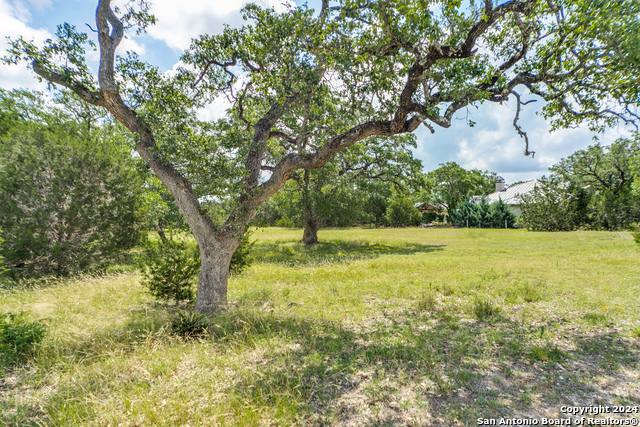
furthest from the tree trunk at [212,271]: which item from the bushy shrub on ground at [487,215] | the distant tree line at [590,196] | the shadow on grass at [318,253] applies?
Result: the bushy shrub on ground at [487,215]

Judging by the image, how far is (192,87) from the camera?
709cm

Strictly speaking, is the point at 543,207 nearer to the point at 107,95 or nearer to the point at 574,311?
the point at 574,311

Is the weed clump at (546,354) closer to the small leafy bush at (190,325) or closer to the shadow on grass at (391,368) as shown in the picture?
the shadow on grass at (391,368)

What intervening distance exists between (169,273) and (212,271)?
145cm

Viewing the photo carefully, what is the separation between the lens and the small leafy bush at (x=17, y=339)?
423 centimetres

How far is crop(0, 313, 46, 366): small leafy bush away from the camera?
423 cm

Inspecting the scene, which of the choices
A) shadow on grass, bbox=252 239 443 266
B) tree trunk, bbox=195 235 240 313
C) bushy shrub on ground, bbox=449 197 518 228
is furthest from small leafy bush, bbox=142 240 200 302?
bushy shrub on ground, bbox=449 197 518 228

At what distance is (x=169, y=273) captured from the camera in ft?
22.2

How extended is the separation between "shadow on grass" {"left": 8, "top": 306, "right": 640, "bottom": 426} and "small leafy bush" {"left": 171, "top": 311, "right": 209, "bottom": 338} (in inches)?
7.4

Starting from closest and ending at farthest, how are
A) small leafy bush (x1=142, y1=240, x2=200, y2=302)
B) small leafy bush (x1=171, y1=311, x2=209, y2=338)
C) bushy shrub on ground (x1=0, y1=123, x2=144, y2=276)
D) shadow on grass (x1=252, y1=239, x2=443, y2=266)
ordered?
small leafy bush (x1=171, y1=311, x2=209, y2=338), small leafy bush (x1=142, y1=240, x2=200, y2=302), bushy shrub on ground (x1=0, y1=123, x2=144, y2=276), shadow on grass (x1=252, y1=239, x2=443, y2=266)

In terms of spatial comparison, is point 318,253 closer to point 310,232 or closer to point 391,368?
point 310,232

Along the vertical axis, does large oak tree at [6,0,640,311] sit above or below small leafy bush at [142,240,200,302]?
above

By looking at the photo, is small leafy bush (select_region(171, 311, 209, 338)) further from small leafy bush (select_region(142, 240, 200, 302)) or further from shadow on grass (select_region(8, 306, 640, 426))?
small leafy bush (select_region(142, 240, 200, 302))

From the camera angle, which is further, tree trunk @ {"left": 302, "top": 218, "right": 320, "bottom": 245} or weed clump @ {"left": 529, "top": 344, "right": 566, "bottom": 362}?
tree trunk @ {"left": 302, "top": 218, "right": 320, "bottom": 245}
